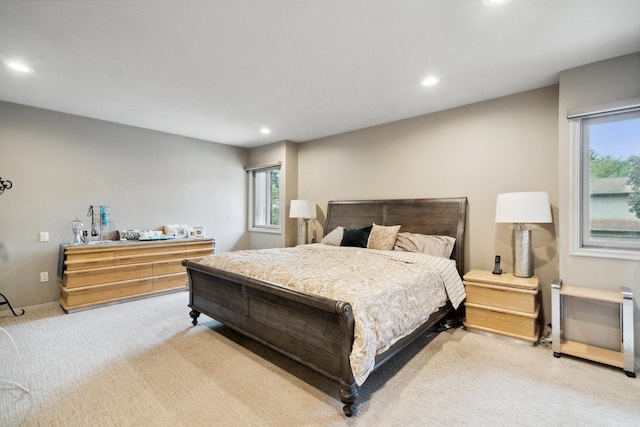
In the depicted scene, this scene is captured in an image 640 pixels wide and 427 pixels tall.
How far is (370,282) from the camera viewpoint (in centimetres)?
216

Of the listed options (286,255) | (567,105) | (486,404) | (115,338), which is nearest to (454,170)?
(567,105)

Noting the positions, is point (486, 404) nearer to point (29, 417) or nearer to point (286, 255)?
point (286, 255)

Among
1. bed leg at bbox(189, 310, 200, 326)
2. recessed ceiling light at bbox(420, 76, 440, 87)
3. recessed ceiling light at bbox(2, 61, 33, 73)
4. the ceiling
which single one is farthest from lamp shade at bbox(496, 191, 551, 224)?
recessed ceiling light at bbox(2, 61, 33, 73)

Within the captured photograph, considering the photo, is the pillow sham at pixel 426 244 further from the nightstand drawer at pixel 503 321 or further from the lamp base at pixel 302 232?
the lamp base at pixel 302 232

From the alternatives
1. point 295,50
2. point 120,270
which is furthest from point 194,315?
point 295,50

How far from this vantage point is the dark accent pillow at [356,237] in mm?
3936

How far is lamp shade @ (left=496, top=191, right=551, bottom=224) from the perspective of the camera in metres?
2.68

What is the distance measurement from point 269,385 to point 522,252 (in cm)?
265

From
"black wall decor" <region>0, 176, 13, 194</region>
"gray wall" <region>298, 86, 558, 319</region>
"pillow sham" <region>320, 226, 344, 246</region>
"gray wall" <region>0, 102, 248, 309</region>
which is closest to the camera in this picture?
"gray wall" <region>298, 86, 558, 319</region>

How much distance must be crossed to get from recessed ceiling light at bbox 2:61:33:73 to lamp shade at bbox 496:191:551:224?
4664 mm

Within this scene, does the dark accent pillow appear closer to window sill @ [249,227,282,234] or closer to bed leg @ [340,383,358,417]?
window sill @ [249,227,282,234]

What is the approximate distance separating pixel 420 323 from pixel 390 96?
2.42 meters

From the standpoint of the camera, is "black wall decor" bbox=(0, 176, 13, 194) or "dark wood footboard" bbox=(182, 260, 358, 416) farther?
"black wall decor" bbox=(0, 176, 13, 194)

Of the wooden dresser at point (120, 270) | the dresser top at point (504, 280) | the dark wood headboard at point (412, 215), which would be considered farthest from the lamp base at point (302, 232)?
the dresser top at point (504, 280)
